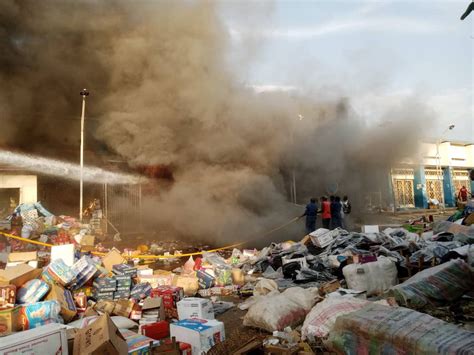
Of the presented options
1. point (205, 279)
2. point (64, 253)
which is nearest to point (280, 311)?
point (205, 279)

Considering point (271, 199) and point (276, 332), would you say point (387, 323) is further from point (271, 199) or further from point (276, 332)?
point (271, 199)

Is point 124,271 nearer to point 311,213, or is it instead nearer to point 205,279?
point 205,279

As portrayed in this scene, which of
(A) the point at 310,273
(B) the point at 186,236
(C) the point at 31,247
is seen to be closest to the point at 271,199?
(B) the point at 186,236

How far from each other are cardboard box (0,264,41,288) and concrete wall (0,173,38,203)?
9210 millimetres

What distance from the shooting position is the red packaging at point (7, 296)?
3.87m

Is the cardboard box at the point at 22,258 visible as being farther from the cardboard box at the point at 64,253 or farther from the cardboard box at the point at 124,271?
the cardboard box at the point at 124,271

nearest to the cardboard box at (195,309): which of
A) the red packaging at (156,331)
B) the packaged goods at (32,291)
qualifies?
the red packaging at (156,331)

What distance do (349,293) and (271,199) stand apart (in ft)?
26.8

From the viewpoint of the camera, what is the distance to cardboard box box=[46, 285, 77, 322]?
4082 mm

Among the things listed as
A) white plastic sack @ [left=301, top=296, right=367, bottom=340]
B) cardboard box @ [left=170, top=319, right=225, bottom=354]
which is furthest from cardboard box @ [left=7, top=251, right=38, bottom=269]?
white plastic sack @ [left=301, top=296, right=367, bottom=340]

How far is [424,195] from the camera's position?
83.1ft

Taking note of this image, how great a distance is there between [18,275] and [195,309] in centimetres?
228

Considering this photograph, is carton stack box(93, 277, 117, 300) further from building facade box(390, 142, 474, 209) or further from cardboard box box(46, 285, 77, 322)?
building facade box(390, 142, 474, 209)

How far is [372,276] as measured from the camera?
461 centimetres
